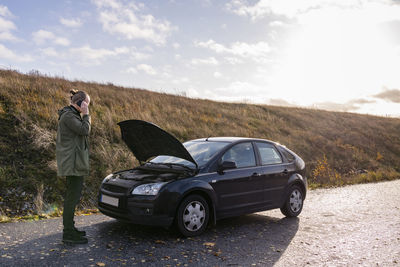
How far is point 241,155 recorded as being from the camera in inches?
277

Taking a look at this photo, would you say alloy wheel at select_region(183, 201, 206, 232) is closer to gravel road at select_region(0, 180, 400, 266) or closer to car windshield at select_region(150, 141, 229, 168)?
gravel road at select_region(0, 180, 400, 266)

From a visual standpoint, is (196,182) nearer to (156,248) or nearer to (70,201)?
(156,248)

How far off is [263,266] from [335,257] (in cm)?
120

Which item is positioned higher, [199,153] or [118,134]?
[118,134]

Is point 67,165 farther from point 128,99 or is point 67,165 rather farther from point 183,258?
point 128,99

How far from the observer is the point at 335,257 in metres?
5.29

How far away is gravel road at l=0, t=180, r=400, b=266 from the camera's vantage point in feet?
16.1

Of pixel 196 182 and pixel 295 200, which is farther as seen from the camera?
pixel 295 200

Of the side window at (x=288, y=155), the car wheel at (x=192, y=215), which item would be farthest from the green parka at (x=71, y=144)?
the side window at (x=288, y=155)

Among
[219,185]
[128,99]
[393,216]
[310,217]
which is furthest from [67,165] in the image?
[128,99]

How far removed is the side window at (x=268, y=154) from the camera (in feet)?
24.4

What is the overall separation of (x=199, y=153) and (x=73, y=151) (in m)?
2.34

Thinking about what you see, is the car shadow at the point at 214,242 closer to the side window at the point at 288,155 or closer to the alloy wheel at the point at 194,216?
the alloy wheel at the point at 194,216

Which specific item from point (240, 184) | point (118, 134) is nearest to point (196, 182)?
point (240, 184)
